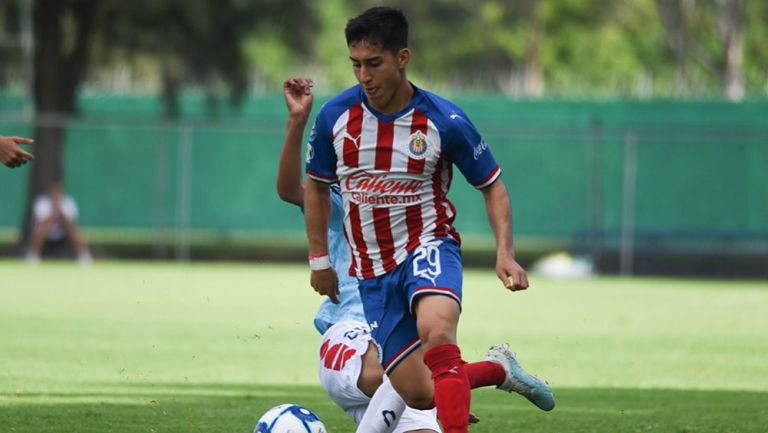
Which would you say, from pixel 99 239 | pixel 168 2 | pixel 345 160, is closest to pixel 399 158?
pixel 345 160

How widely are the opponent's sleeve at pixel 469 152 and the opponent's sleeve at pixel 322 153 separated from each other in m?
0.57

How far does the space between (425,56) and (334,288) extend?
5185 centimetres

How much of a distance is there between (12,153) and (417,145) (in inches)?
97.5

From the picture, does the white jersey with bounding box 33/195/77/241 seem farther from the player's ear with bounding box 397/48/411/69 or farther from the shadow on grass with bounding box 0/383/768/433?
the player's ear with bounding box 397/48/411/69

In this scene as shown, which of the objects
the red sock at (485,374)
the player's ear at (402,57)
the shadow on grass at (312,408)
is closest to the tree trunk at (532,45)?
the shadow on grass at (312,408)

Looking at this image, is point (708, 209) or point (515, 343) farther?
point (708, 209)

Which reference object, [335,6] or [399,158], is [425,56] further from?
[399,158]

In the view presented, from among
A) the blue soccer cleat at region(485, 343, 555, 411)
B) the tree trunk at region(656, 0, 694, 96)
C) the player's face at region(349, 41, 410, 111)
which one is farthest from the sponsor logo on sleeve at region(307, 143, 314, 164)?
the tree trunk at region(656, 0, 694, 96)

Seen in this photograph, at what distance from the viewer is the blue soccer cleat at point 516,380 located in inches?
304

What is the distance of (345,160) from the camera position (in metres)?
7.08

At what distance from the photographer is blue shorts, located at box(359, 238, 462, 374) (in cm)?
686

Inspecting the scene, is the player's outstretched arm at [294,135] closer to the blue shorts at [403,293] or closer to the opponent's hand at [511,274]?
the blue shorts at [403,293]

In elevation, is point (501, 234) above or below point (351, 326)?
above

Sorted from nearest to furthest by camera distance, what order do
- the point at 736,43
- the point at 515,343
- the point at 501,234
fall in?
1. the point at 501,234
2. the point at 515,343
3. the point at 736,43
